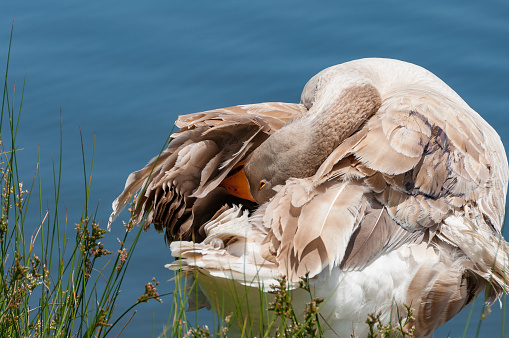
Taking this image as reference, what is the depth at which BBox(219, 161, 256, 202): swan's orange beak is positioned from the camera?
4.66m

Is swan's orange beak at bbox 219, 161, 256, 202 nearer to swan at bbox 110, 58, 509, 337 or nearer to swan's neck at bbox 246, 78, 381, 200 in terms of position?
swan at bbox 110, 58, 509, 337

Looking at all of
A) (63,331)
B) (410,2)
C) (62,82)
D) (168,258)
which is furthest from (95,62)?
(63,331)

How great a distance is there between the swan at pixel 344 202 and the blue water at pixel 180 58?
82.2 inches

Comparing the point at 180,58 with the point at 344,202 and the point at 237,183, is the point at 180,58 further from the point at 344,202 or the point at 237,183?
the point at 344,202

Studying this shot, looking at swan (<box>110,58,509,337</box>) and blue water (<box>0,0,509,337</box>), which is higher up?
blue water (<box>0,0,509,337</box>)

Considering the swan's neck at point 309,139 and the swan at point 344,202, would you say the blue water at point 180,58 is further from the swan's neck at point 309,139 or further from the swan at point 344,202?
the swan's neck at point 309,139

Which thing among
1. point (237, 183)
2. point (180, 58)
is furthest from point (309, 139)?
point (180, 58)

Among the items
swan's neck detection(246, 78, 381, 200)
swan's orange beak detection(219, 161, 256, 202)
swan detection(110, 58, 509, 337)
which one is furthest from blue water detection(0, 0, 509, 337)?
swan's neck detection(246, 78, 381, 200)

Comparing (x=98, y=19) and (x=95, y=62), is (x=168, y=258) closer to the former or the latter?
(x=95, y=62)

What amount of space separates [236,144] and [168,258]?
1949 millimetres

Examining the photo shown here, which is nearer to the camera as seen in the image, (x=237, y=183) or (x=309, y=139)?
(x=309, y=139)

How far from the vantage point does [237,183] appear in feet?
15.5

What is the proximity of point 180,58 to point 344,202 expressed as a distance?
15.5 feet

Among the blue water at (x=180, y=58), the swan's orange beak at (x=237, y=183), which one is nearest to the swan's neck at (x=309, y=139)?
the swan's orange beak at (x=237, y=183)
